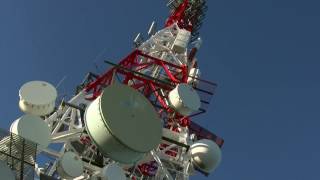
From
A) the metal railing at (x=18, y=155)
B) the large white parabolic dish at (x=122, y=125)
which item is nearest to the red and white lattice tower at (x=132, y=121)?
the large white parabolic dish at (x=122, y=125)

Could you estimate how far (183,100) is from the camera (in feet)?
94.7

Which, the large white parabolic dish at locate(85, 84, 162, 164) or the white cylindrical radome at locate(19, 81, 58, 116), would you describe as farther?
the white cylindrical radome at locate(19, 81, 58, 116)

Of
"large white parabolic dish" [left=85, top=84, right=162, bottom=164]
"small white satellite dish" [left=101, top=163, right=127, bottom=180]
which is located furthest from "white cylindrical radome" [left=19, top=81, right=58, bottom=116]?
"small white satellite dish" [left=101, top=163, right=127, bottom=180]

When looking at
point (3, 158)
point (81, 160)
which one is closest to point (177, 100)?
point (81, 160)

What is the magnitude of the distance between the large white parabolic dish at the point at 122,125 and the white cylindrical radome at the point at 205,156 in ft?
10.9

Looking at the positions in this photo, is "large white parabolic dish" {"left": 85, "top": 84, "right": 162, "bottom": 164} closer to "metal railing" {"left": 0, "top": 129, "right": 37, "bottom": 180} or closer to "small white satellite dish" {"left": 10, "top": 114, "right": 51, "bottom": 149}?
"small white satellite dish" {"left": 10, "top": 114, "right": 51, "bottom": 149}

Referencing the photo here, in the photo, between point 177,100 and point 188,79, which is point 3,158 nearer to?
point 177,100

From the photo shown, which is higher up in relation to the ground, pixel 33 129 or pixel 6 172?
pixel 33 129

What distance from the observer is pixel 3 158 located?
60.8 feet

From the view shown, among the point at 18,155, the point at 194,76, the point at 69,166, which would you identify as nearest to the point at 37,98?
the point at 69,166

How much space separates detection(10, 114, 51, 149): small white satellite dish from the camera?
23.2 meters

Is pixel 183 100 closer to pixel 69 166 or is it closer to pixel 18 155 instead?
pixel 69 166

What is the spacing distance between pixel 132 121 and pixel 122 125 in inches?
37.4

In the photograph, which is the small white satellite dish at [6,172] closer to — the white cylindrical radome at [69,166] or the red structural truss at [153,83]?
the white cylindrical radome at [69,166]
